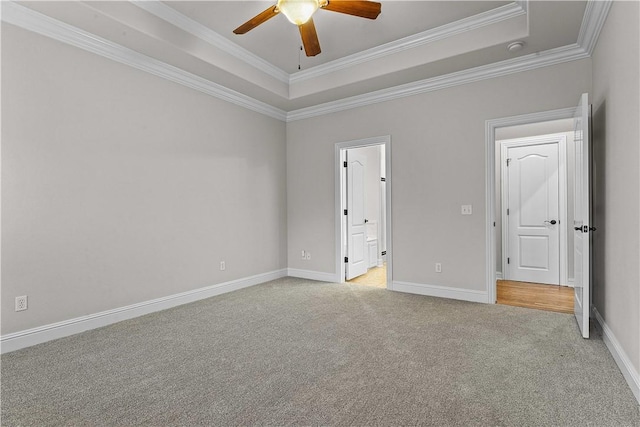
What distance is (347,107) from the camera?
16.0ft

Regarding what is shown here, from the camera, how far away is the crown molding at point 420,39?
3.19 metres

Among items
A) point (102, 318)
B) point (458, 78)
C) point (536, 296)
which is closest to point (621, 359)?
point (536, 296)

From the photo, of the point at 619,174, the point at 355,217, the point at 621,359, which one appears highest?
the point at 619,174

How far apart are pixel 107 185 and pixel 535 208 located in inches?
224

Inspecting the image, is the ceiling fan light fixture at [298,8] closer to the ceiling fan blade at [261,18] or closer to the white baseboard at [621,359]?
the ceiling fan blade at [261,18]

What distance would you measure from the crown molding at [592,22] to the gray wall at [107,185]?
3.92 metres

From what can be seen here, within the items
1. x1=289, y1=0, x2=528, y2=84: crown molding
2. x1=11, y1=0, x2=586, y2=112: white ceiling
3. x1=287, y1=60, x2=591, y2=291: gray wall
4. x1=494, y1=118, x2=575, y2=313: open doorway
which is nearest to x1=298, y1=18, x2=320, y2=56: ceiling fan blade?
x1=11, y1=0, x2=586, y2=112: white ceiling

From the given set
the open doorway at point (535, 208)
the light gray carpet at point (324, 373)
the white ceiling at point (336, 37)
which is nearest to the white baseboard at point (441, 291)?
the light gray carpet at point (324, 373)

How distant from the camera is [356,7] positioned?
242 centimetres

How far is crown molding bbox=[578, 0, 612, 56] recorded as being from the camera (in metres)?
2.55

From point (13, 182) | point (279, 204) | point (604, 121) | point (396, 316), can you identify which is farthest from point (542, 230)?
point (13, 182)

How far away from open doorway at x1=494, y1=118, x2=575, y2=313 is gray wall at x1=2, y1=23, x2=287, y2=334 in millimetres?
4038

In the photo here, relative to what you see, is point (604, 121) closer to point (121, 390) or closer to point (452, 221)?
point (452, 221)

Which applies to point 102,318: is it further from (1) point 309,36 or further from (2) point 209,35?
(1) point 309,36
